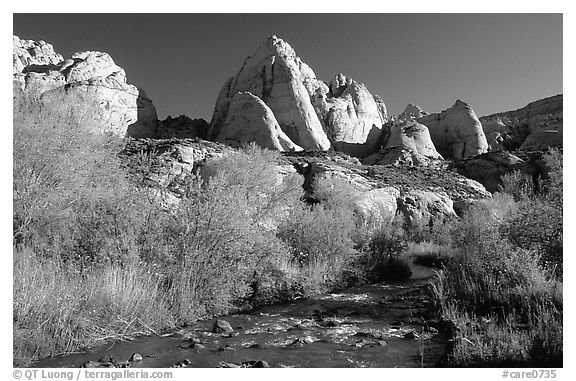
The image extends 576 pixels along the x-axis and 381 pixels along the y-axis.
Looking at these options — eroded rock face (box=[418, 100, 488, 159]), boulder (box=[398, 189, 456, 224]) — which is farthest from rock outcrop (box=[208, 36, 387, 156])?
boulder (box=[398, 189, 456, 224])

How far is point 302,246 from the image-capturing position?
1689 cm

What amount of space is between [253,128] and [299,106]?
10.2 metres

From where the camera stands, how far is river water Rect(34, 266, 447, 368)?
6734mm

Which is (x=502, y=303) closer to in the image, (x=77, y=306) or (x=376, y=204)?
(x=77, y=306)

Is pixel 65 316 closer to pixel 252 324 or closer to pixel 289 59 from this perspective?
pixel 252 324

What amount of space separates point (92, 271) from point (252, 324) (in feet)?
12.2

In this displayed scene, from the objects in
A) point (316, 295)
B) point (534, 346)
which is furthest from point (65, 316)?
point (316, 295)

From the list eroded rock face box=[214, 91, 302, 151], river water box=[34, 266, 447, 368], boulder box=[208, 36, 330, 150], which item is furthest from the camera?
boulder box=[208, 36, 330, 150]

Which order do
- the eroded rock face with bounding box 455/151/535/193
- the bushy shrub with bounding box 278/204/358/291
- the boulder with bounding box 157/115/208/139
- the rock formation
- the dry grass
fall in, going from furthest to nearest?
the boulder with bounding box 157/115/208/139
the rock formation
the eroded rock face with bounding box 455/151/535/193
the bushy shrub with bounding box 278/204/358/291
the dry grass

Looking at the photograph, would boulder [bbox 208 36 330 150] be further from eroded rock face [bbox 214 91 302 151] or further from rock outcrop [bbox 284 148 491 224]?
rock outcrop [bbox 284 148 491 224]

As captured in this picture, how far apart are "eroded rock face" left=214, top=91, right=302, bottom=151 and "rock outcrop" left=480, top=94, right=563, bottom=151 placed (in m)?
35.6

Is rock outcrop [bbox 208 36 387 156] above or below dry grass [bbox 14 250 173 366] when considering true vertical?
above
